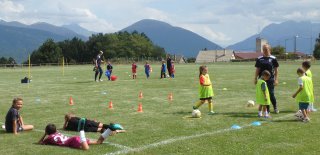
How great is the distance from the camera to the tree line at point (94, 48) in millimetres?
133750

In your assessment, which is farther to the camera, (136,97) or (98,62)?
(98,62)

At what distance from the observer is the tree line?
133750 mm

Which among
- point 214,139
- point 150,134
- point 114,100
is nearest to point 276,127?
point 214,139

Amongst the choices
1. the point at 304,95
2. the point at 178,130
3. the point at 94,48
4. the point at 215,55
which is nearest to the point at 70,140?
the point at 178,130

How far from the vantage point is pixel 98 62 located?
28.2 meters

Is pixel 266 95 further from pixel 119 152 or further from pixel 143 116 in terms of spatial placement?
pixel 119 152

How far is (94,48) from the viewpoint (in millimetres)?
145125

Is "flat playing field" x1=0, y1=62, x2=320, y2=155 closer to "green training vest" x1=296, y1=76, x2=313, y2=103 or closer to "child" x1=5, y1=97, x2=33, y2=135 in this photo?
"child" x1=5, y1=97, x2=33, y2=135

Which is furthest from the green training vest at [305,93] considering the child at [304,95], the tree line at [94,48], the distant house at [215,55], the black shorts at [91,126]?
the distant house at [215,55]

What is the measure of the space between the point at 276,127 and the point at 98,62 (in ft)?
62.4

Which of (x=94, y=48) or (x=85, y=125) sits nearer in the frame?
(x=85, y=125)

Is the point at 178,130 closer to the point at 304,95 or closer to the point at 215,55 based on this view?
the point at 304,95

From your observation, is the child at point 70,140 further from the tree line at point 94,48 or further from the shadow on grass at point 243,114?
the tree line at point 94,48

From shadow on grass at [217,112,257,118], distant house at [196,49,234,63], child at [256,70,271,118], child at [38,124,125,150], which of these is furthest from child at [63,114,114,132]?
distant house at [196,49,234,63]
